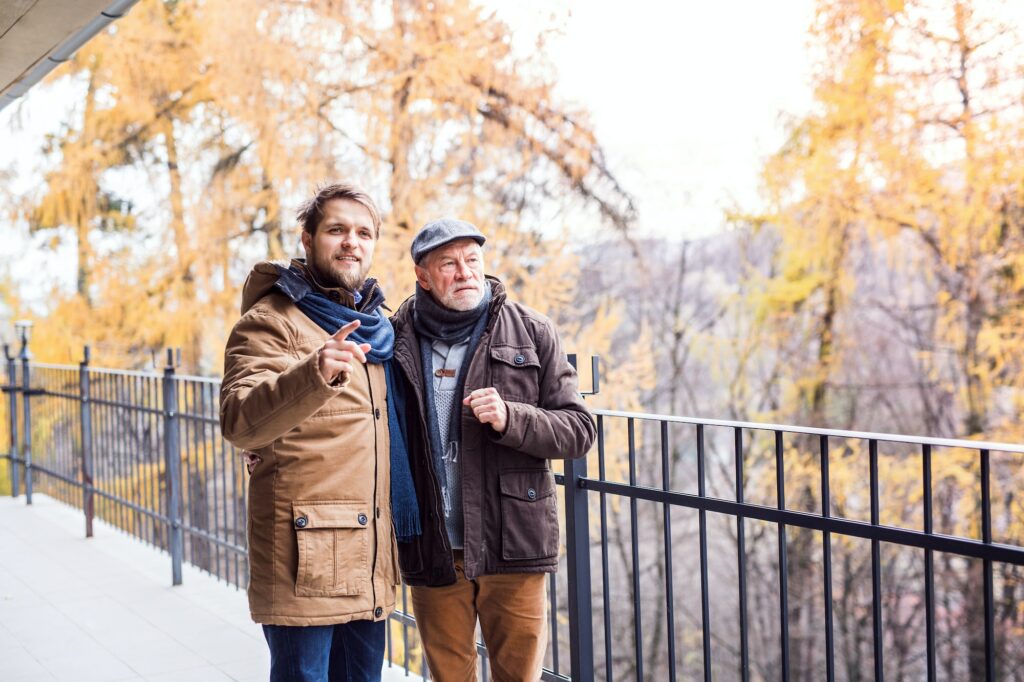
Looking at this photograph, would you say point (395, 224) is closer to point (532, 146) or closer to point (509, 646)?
point (532, 146)

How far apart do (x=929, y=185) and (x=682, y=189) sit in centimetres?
377

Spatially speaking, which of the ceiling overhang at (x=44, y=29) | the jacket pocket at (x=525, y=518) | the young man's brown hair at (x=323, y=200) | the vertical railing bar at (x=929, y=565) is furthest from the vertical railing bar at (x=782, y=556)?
the ceiling overhang at (x=44, y=29)

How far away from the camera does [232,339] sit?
2.06m

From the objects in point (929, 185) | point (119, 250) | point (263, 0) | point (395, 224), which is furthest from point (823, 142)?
point (119, 250)

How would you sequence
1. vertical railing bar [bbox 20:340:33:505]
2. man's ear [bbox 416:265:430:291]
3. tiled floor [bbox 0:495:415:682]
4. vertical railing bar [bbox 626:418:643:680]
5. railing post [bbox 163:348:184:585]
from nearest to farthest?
man's ear [bbox 416:265:430:291] → vertical railing bar [bbox 626:418:643:680] → tiled floor [bbox 0:495:415:682] → railing post [bbox 163:348:184:585] → vertical railing bar [bbox 20:340:33:505]

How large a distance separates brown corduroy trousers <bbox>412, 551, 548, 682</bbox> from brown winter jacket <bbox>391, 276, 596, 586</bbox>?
74mm

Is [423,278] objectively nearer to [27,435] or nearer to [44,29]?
[44,29]

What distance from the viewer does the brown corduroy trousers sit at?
7.25 ft

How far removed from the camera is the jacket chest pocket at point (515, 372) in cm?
215

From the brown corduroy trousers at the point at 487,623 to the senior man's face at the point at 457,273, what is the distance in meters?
0.61

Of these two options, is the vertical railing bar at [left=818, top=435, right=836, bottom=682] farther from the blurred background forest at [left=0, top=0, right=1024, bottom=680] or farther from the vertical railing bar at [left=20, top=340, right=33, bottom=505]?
the vertical railing bar at [left=20, top=340, right=33, bottom=505]

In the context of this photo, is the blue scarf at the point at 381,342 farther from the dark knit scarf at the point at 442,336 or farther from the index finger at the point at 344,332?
the index finger at the point at 344,332

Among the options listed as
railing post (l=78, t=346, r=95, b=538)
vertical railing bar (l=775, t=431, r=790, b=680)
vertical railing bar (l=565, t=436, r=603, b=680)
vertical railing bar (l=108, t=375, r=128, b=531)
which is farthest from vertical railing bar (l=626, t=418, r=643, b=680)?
railing post (l=78, t=346, r=95, b=538)

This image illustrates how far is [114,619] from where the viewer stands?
4.45 meters
